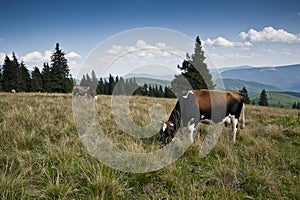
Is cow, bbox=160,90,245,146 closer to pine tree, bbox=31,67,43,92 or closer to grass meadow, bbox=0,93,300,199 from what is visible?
grass meadow, bbox=0,93,300,199

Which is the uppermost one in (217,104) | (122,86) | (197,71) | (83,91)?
(197,71)

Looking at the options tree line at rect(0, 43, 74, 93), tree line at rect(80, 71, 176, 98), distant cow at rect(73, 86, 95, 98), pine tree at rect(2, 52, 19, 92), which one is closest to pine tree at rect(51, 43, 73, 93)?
tree line at rect(0, 43, 74, 93)

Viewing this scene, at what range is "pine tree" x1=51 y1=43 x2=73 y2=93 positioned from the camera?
39.7 m

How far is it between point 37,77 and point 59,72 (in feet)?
39.5

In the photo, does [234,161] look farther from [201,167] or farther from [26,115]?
[26,115]

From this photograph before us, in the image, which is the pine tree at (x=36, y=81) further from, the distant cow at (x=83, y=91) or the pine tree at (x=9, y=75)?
the distant cow at (x=83, y=91)

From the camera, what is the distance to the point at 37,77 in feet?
158

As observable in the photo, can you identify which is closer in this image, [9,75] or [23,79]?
[9,75]

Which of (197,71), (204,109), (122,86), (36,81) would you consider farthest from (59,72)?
(204,109)

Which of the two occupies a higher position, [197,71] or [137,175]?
[197,71]

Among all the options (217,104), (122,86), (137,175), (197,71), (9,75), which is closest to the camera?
(137,175)

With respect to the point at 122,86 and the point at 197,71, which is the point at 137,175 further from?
the point at 197,71

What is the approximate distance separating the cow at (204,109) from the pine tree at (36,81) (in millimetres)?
46120

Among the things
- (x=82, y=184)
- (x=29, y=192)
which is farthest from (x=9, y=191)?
(x=82, y=184)
